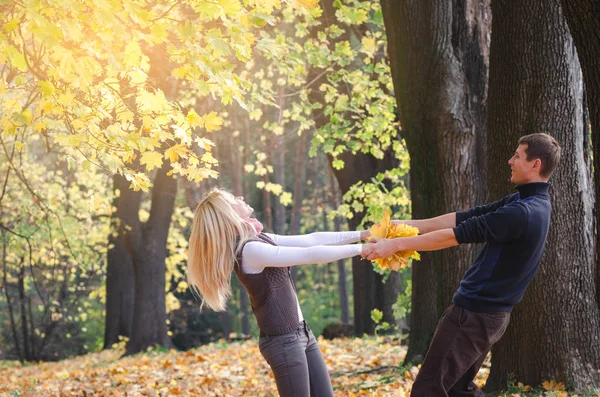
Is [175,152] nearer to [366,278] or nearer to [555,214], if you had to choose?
[555,214]

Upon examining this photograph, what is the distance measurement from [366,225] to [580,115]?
7.51 meters

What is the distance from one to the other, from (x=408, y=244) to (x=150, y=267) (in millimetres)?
12990

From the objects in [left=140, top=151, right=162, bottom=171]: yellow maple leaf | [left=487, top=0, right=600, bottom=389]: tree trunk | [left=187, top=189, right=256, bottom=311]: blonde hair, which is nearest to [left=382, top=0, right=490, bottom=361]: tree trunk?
[left=487, top=0, right=600, bottom=389]: tree trunk

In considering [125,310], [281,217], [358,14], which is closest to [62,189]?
[125,310]

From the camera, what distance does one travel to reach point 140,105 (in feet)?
19.7

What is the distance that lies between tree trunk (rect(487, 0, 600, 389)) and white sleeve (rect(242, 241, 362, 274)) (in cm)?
270

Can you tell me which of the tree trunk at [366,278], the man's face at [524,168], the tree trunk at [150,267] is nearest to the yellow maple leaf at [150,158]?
the man's face at [524,168]

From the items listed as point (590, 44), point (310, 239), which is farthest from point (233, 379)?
point (590, 44)

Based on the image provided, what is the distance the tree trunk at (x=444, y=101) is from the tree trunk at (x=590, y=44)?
3183 millimetres

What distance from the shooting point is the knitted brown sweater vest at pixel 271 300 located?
15.0 feet

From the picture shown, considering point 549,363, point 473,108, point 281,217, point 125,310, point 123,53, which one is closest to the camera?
point 123,53

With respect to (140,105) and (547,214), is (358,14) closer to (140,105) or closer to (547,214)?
(140,105)

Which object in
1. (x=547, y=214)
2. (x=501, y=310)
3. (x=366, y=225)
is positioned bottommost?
(x=501, y=310)

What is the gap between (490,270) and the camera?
460 cm
